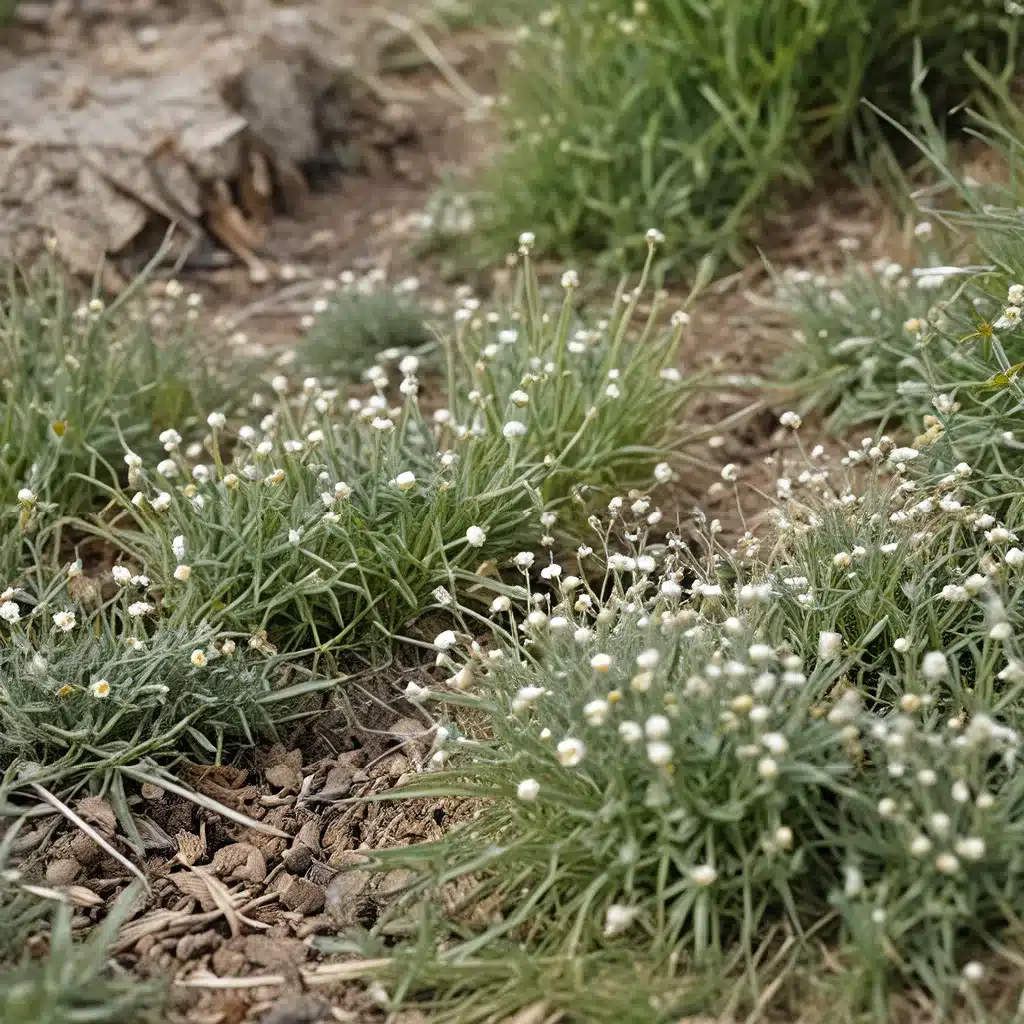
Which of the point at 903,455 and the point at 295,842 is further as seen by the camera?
the point at 903,455

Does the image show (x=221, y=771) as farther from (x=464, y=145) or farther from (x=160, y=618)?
(x=464, y=145)

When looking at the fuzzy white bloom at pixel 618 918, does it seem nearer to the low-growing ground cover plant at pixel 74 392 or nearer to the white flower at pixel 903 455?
the white flower at pixel 903 455

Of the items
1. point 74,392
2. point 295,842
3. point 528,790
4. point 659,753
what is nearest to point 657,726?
point 659,753

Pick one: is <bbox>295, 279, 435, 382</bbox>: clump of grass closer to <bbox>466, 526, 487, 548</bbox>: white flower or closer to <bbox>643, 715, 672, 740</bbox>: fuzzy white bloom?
<bbox>466, 526, 487, 548</bbox>: white flower

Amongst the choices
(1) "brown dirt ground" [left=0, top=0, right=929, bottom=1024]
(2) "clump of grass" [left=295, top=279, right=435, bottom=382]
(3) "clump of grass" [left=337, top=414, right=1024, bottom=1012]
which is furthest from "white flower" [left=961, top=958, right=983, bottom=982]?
(2) "clump of grass" [left=295, top=279, right=435, bottom=382]

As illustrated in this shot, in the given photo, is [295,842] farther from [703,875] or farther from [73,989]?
[703,875]

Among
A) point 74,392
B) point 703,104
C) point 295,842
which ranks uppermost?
point 703,104
